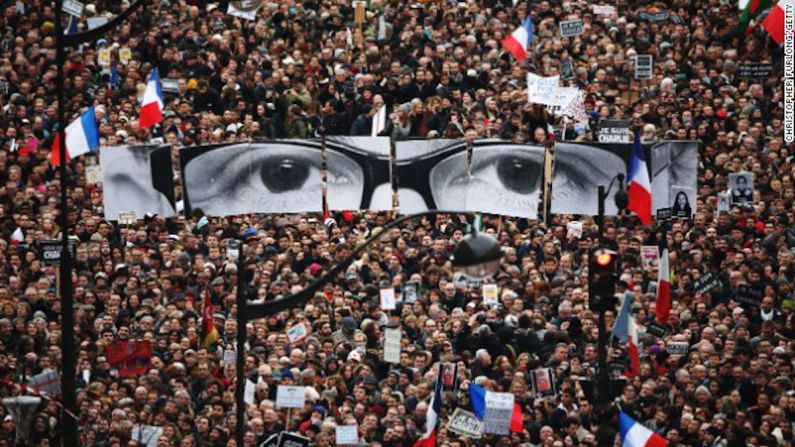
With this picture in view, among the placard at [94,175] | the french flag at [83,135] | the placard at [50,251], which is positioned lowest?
the placard at [50,251]

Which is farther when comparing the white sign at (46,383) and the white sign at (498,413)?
the white sign at (46,383)

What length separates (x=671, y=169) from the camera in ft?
87.2

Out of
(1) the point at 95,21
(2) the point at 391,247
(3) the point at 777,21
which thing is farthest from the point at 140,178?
(3) the point at 777,21

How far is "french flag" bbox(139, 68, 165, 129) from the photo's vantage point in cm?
2755

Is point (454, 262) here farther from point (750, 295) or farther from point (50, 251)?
point (50, 251)

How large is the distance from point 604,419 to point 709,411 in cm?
152

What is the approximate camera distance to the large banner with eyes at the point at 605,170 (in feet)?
87.1

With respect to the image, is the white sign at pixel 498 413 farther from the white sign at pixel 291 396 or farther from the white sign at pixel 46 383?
the white sign at pixel 46 383

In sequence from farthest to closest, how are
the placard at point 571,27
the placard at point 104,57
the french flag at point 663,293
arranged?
the placard at point 104,57 → the placard at point 571,27 → the french flag at point 663,293

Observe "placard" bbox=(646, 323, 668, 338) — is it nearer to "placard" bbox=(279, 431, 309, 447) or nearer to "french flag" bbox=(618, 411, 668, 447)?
"french flag" bbox=(618, 411, 668, 447)

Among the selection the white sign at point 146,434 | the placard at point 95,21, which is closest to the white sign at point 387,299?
the white sign at point 146,434

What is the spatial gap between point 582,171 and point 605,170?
1.18ft

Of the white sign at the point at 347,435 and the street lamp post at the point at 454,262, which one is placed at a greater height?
the street lamp post at the point at 454,262

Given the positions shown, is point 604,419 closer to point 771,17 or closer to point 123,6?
point 771,17
